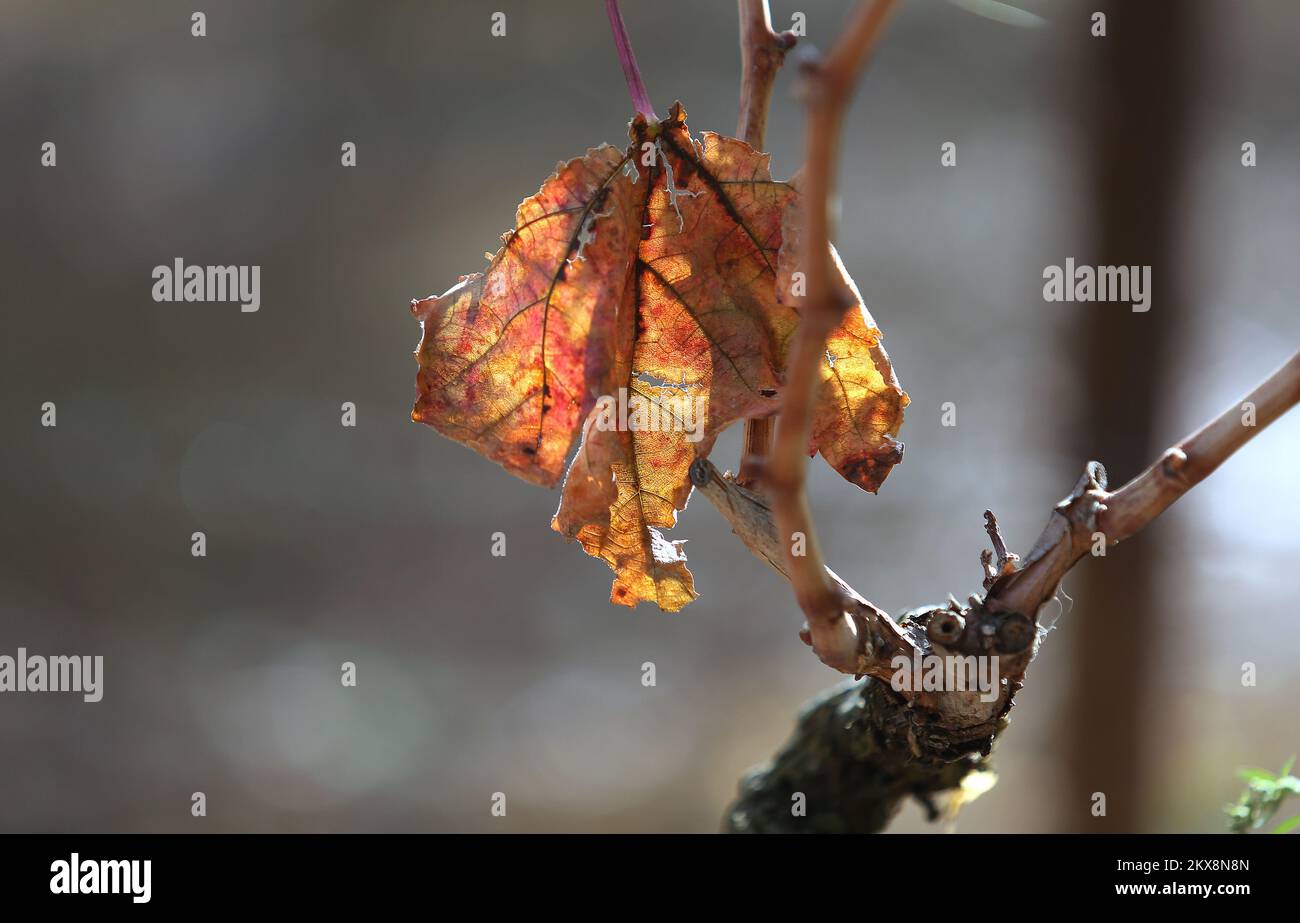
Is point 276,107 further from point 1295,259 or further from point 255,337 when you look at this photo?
point 1295,259

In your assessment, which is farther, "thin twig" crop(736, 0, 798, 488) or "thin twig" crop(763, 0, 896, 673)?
"thin twig" crop(736, 0, 798, 488)

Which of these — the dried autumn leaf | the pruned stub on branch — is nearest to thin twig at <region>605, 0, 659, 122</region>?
the dried autumn leaf

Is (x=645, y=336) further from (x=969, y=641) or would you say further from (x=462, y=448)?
(x=462, y=448)

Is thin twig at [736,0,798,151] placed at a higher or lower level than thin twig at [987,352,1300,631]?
higher

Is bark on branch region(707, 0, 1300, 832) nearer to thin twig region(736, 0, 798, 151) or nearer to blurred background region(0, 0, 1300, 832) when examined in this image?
thin twig region(736, 0, 798, 151)

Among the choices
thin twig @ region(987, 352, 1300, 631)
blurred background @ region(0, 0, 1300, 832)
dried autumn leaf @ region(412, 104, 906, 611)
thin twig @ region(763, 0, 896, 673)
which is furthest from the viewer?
blurred background @ region(0, 0, 1300, 832)

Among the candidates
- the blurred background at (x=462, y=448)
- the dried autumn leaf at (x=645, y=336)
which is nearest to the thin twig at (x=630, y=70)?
the dried autumn leaf at (x=645, y=336)

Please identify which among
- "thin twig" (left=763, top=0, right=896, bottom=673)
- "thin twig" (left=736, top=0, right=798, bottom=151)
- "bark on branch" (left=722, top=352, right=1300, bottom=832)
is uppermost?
"thin twig" (left=736, top=0, right=798, bottom=151)

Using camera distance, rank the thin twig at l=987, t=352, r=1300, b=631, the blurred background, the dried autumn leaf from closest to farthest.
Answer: the thin twig at l=987, t=352, r=1300, b=631 < the dried autumn leaf < the blurred background

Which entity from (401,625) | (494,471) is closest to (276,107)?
(494,471)
